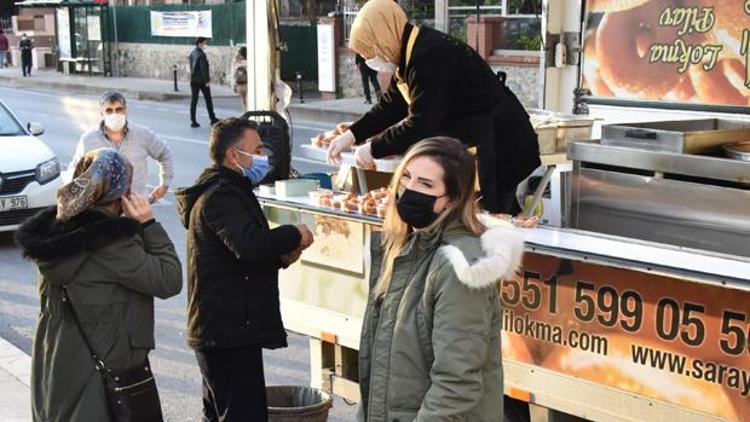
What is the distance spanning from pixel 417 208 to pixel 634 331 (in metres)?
1.30

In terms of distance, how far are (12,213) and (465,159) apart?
855cm

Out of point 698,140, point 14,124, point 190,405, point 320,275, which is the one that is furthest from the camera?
point 14,124

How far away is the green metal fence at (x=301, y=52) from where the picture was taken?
1205 inches

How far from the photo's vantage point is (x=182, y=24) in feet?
115

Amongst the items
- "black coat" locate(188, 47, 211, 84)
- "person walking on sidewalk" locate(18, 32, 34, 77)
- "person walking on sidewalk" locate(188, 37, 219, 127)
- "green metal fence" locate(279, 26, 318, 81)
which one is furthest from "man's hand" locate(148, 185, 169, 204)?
"person walking on sidewalk" locate(18, 32, 34, 77)

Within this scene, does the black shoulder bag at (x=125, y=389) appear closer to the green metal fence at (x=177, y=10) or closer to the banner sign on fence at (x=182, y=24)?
the green metal fence at (x=177, y=10)

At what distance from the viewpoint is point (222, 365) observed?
4418 millimetres

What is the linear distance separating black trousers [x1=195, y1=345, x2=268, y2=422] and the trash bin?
12.9 inches

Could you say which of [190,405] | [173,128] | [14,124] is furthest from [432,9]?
[190,405]

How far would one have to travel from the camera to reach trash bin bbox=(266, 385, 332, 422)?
4.80m

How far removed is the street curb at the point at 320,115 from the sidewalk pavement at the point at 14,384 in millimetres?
16070

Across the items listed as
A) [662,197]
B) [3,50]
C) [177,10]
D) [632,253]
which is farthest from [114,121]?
[3,50]

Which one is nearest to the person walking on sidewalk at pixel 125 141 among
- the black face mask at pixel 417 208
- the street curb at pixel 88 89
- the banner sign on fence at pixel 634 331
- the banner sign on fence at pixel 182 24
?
the banner sign on fence at pixel 634 331

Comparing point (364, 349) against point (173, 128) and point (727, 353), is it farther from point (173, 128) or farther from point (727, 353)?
point (173, 128)
